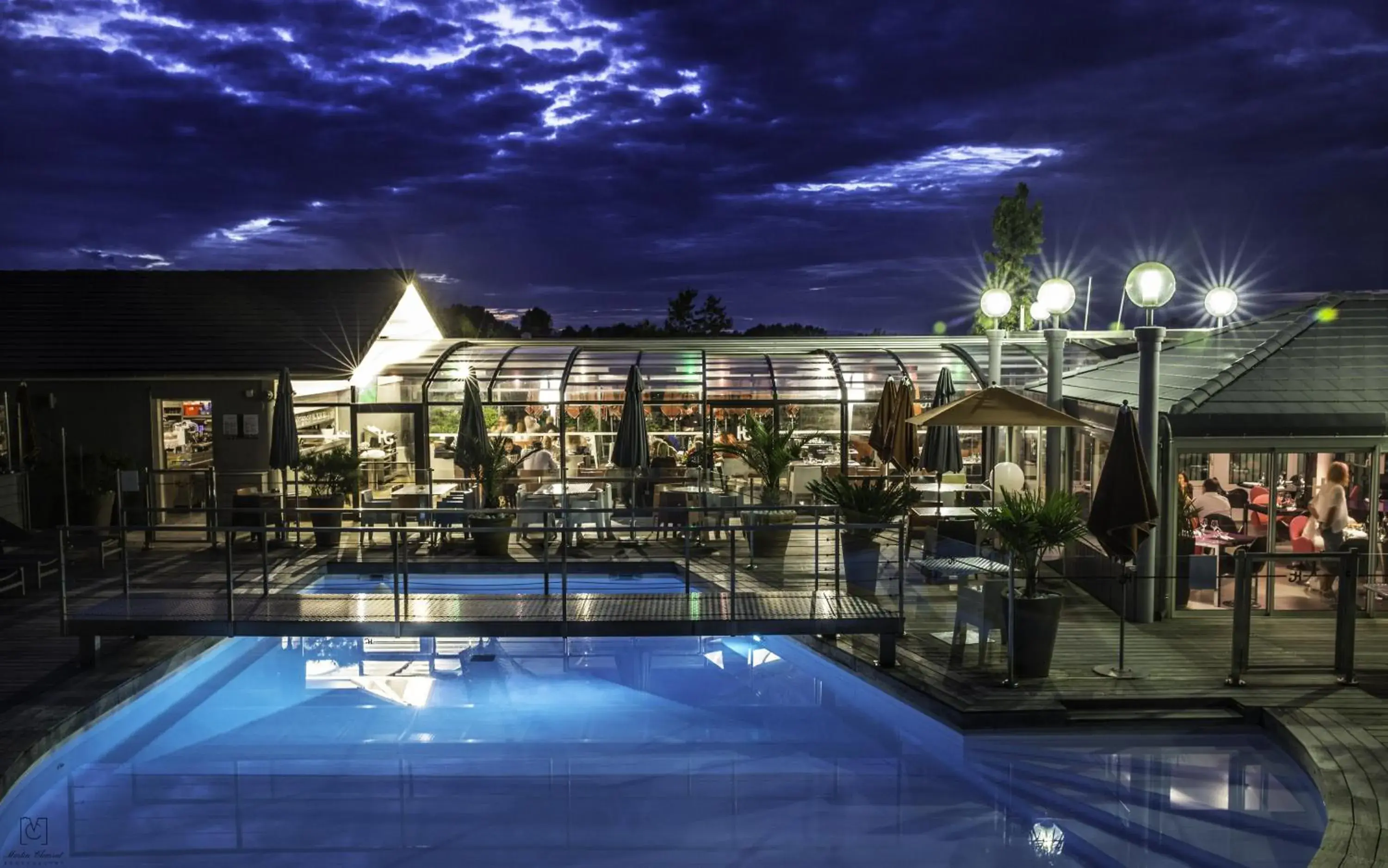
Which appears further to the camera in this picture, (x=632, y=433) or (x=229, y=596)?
(x=632, y=433)

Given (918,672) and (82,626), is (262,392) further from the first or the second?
(918,672)

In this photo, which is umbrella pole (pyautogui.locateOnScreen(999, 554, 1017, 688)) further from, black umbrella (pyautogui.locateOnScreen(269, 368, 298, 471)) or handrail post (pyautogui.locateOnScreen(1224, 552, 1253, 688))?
black umbrella (pyautogui.locateOnScreen(269, 368, 298, 471))

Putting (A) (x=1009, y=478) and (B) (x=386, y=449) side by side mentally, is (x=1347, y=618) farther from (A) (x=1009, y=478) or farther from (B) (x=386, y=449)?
(B) (x=386, y=449)

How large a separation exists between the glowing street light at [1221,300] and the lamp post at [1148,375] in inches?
197

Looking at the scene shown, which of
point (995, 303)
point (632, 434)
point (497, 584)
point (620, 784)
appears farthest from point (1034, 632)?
point (995, 303)

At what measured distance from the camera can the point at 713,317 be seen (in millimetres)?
65062

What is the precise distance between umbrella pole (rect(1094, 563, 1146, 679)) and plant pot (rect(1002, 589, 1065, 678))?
1.78ft

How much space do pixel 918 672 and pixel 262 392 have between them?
1240 centimetres

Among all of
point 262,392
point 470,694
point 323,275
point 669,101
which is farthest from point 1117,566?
point 669,101

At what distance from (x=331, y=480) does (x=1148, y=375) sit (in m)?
11.2

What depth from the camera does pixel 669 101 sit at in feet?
140

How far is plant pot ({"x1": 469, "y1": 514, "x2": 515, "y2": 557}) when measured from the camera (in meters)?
14.4

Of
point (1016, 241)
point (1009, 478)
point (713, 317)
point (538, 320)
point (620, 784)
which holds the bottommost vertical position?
point (620, 784)

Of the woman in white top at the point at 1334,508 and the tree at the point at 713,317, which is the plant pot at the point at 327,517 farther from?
the tree at the point at 713,317
